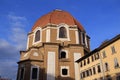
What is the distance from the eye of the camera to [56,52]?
38.6 meters

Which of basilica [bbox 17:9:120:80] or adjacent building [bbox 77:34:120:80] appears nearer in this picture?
adjacent building [bbox 77:34:120:80]

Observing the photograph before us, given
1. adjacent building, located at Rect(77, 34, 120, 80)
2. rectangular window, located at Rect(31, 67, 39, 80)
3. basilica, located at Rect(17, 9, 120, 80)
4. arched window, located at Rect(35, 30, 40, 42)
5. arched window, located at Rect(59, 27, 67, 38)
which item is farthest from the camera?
arched window, located at Rect(35, 30, 40, 42)

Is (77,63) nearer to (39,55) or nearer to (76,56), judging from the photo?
(76,56)

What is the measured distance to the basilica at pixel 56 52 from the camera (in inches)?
1414

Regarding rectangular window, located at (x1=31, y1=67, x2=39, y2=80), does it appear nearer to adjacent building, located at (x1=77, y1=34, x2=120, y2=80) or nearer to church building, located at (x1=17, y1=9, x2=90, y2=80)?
church building, located at (x1=17, y1=9, x2=90, y2=80)

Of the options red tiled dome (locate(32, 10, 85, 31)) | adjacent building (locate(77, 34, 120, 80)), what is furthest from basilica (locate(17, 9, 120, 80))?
adjacent building (locate(77, 34, 120, 80))

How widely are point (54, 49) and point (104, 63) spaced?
1297 cm

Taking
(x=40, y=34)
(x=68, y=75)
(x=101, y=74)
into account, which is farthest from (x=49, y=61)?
(x=101, y=74)

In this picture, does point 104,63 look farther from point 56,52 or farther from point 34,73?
point 34,73

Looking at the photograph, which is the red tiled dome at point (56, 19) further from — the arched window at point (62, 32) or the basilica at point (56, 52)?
the arched window at point (62, 32)

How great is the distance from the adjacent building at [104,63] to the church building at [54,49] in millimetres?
4275

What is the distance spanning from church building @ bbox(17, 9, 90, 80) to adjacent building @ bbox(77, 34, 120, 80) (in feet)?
14.0

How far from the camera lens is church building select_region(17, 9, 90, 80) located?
36.4m

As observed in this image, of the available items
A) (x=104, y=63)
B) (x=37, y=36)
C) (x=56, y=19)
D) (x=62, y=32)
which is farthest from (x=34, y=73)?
(x=56, y=19)
